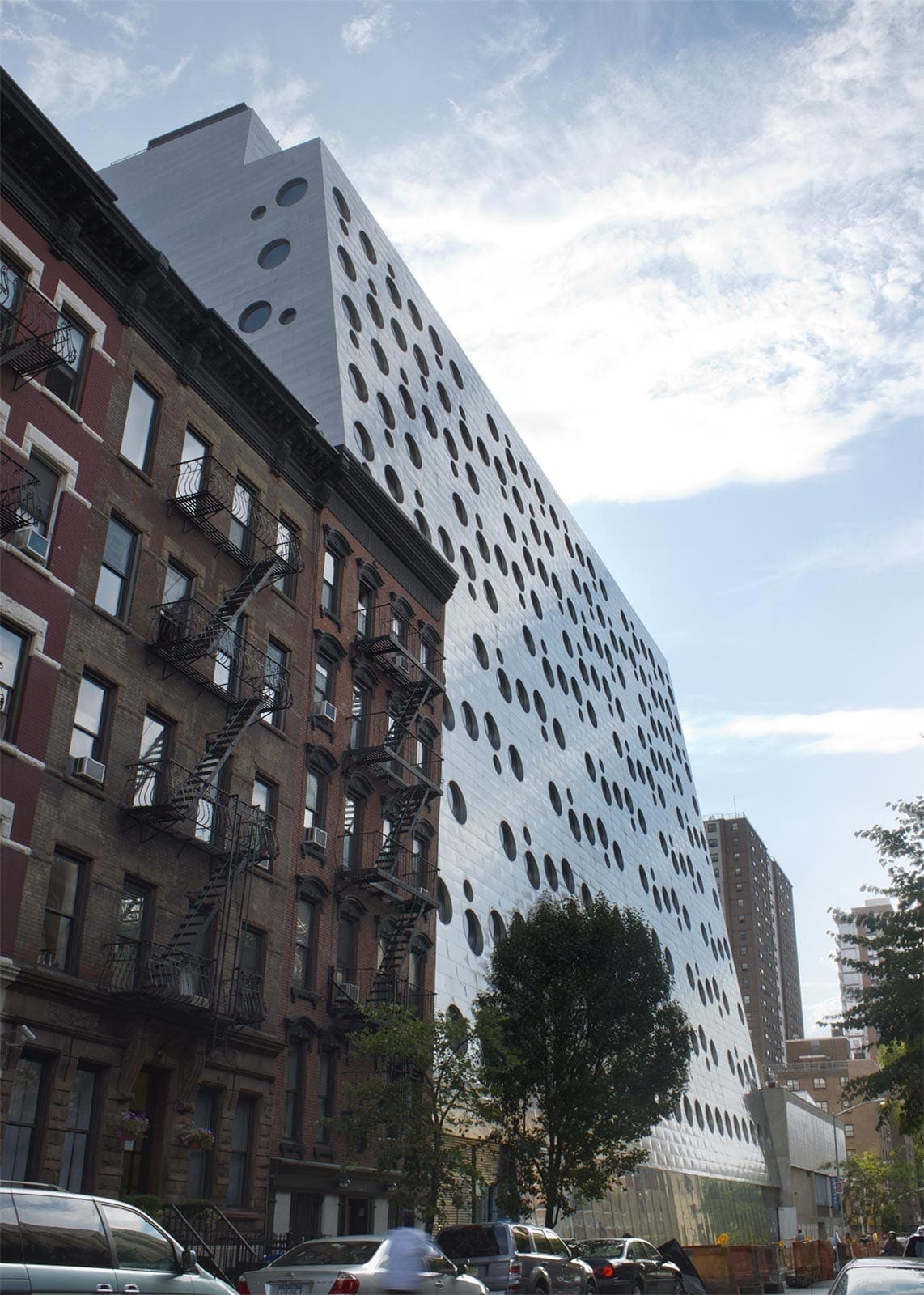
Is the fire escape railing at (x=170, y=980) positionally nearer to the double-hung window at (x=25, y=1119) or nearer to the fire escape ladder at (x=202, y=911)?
the fire escape ladder at (x=202, y=911)

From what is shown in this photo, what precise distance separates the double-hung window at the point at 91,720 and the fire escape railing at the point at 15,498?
3.51 m

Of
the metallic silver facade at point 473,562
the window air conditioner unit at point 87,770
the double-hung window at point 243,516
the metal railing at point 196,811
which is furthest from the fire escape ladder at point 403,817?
the window air conditioner unit at point 87,770

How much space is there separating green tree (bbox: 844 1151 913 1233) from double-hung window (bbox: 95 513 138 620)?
345 feet

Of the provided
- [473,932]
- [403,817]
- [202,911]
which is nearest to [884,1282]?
[202,911]

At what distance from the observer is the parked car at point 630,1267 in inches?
1103

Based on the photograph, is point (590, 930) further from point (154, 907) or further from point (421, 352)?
point (421, 352)

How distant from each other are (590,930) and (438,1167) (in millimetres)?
11159

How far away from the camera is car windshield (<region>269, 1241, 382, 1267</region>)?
15.5 metres

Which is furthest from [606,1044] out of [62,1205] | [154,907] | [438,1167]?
[62,1205]

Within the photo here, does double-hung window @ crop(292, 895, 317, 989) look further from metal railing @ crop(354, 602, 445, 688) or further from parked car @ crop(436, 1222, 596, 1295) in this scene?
metal railing @ crop(354, 602, 445, 688)

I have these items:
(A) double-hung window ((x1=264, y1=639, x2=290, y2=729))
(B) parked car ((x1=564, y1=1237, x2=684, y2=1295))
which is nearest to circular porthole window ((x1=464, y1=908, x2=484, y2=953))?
(B) parked car ((x1=564, y1=1237, x2=684, y2=1295))

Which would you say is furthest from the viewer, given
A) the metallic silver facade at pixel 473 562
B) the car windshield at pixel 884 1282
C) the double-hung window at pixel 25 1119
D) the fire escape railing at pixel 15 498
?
the metallic silver facade at pixel 473 562

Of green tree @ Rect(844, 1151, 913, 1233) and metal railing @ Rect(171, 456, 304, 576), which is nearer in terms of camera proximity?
metal railing @ Rect(171, 456, 304, 576)

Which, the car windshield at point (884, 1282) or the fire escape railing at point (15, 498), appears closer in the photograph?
the car windshield at point (884, 1282)
